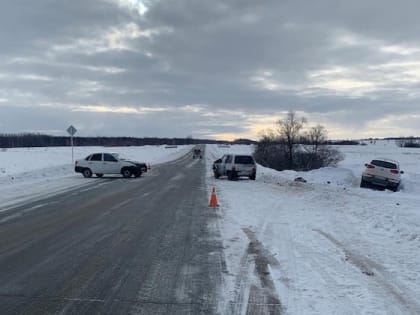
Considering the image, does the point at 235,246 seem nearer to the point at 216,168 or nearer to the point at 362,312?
the point at 362,312

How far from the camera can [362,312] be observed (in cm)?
519

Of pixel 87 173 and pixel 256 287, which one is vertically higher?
pixel 256 287

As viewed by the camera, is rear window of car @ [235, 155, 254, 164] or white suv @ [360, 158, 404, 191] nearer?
white suv @ [360, 158, 404, 191]

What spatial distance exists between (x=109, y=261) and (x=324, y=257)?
3591mm

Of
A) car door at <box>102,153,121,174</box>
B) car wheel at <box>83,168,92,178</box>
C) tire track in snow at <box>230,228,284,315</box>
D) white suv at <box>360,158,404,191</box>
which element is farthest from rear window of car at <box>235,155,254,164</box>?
tire track in snow at <box>230,228,284,315</box>

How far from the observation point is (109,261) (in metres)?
7.55

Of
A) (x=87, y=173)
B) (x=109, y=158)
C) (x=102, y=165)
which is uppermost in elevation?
(x=109, y=158)

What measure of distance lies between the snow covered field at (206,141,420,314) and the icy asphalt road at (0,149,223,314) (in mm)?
520

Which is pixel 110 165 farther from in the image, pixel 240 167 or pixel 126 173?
pixel 240 167

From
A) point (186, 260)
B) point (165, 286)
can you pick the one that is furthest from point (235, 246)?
point (165, 286)

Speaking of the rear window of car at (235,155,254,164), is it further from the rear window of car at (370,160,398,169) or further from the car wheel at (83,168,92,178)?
the car wheel at (83,168,92,178)

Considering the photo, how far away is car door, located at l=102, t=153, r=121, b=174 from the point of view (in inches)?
1227

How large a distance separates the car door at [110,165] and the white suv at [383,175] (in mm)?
15668

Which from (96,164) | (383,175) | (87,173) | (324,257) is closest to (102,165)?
(96,164)
